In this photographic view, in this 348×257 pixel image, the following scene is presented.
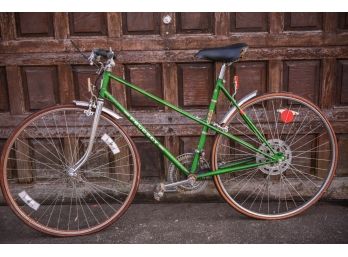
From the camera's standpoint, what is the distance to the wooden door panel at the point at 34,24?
11.8ft

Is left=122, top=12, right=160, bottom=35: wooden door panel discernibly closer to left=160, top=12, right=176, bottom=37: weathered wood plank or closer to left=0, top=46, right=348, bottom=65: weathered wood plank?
left=160, top=12, right=176, bottom=37: weathered wood plank

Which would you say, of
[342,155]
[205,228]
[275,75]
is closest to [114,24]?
[275,75]

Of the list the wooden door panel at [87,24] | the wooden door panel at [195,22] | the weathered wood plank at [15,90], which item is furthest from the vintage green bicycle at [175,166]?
the wooden door panel at [195,22]

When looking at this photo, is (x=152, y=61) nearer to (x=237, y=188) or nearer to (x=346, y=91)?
(x=237, y=188)

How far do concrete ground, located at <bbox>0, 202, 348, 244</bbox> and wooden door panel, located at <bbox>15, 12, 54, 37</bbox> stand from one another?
5.85 ft

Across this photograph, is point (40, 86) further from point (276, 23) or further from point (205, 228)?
point (276, 23)

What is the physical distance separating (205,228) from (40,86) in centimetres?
211

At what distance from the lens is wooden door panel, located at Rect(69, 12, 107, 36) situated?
11.8ft

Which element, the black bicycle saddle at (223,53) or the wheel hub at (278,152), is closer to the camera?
the black bicycle saddle at (223,53)

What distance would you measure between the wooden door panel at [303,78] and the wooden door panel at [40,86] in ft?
7.47

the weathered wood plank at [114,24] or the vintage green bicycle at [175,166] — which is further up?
the weathered wood plank at [114,24]

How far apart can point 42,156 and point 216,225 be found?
6.25 ft

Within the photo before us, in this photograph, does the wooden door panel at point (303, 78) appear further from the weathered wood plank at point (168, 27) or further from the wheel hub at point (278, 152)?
the weathered wood plank at point (168, 27)

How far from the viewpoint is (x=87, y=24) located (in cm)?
360
